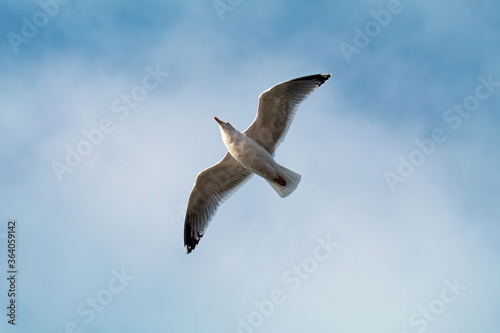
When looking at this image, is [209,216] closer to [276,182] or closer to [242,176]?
[242,176]

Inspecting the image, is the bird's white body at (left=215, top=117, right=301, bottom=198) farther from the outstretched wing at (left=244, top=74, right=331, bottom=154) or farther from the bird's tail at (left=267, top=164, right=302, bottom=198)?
the outstretched wing at (left=244, top=74, right=331, bottom=154)

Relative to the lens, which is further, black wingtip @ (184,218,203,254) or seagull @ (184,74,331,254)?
black wingtip @ (184,218,203,254)

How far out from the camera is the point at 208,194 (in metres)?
10.6

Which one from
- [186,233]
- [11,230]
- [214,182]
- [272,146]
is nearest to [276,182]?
[272,146]

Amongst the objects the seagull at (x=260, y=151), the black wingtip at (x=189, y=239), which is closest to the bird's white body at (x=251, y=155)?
the seagull at (x=260, y=151)

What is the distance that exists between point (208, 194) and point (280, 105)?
75.5 inches

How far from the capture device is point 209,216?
1062cm

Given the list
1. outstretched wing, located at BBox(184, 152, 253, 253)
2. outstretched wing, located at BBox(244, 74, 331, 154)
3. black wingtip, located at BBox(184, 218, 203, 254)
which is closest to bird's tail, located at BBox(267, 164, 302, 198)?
outstretched wing, located at BBox(244, 74, 331, 154)

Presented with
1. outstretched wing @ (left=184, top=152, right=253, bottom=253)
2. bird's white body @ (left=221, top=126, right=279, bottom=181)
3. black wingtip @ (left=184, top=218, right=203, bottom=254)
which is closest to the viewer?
bird's white body @ (left=221, top=126, right=279, bottom=181)

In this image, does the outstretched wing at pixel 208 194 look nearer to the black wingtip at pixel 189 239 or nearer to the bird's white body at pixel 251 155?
the black wingtip at pixel 189 239

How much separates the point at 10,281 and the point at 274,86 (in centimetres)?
495

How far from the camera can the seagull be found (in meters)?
9.66

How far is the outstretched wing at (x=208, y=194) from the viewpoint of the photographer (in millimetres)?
10453

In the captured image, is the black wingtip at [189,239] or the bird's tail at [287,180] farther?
the black wingtip at [189,239]
